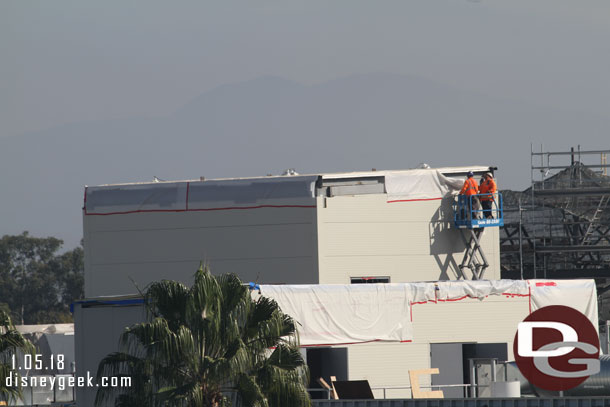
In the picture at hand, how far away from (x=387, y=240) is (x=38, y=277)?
355 feet

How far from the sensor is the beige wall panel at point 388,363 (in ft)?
129

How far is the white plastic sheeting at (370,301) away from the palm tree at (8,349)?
8.78m

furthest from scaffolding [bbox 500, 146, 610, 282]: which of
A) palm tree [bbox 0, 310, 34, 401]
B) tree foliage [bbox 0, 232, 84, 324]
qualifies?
tree foliage [bbox 0, 232, 84, 324]

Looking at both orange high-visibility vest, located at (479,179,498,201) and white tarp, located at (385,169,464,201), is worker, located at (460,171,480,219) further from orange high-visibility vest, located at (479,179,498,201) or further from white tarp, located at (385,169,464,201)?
white tarp, located at (385,169,464,201)

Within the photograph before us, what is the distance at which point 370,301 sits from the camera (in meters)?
39.2

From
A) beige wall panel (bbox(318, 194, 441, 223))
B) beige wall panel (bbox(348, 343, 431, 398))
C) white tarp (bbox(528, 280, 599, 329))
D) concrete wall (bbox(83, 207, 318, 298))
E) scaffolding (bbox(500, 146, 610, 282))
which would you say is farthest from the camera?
scaffolding (bbox(500, 146, 610, 282))

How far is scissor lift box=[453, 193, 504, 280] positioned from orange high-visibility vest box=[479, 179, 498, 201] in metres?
0.23

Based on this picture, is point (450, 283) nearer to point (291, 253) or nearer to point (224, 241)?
point (291, 253)

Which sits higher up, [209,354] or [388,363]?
[209,354]

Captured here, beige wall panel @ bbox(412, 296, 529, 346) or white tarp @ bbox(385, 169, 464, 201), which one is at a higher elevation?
white tarp @ bbox(385, 169, 464, 201)

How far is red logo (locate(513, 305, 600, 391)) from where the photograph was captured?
113 feet

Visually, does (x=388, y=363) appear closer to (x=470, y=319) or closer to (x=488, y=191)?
(x=470, y=319)

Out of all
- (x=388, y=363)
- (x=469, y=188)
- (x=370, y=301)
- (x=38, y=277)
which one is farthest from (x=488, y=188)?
(x=38, y=277)

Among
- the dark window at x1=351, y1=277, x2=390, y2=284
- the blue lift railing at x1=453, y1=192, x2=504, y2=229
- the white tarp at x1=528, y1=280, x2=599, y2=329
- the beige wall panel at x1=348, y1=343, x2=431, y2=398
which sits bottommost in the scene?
the beige wall panel at x1=348, y1=343, x2=431, y2=398
